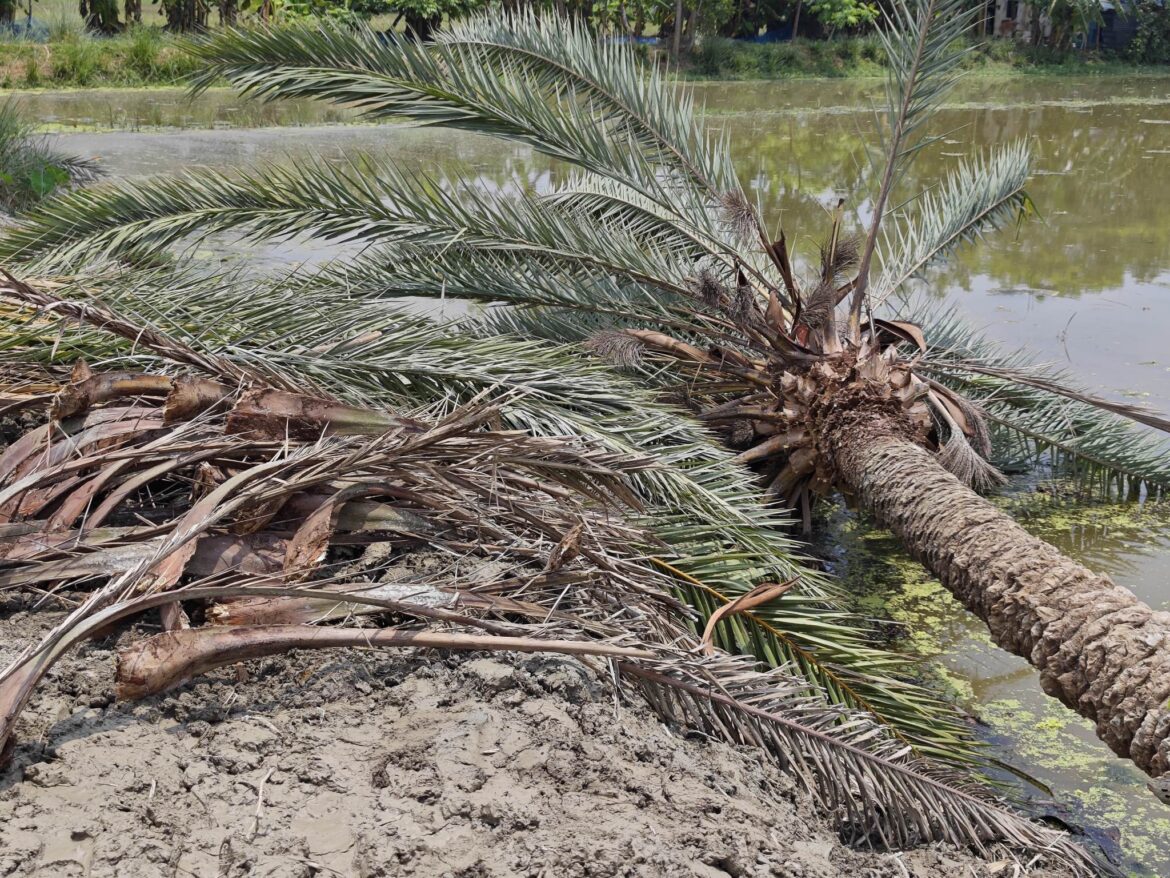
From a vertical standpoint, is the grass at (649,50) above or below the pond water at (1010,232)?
above

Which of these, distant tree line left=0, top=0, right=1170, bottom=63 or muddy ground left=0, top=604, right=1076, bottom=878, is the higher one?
distant tree line left=0, top=0, right=1170, bottom=63

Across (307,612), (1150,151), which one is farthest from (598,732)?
(1150,151)

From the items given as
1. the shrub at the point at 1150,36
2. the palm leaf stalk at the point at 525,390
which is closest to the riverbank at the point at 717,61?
the shrub at the point at 1150,36

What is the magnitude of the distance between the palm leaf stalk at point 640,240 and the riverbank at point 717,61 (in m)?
9.04

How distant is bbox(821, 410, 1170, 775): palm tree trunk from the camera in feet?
8.52

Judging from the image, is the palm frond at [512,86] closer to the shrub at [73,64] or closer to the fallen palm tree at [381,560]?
the fallen palm tree at [381,560]

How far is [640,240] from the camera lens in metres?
5.33

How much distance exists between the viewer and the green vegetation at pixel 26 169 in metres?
7.77

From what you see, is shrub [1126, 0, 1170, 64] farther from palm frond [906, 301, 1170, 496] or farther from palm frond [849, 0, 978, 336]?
palm frond [849, 0, 978, 336]

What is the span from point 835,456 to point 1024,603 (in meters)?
1.17

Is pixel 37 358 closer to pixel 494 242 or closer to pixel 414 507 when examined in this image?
pixel 414 507

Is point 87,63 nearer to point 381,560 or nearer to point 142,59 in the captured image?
point 142,59

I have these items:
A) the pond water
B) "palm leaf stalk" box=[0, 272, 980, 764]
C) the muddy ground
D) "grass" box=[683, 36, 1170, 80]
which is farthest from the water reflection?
the muddy ground

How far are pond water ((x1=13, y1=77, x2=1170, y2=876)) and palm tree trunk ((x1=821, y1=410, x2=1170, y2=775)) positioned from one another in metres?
0.43
